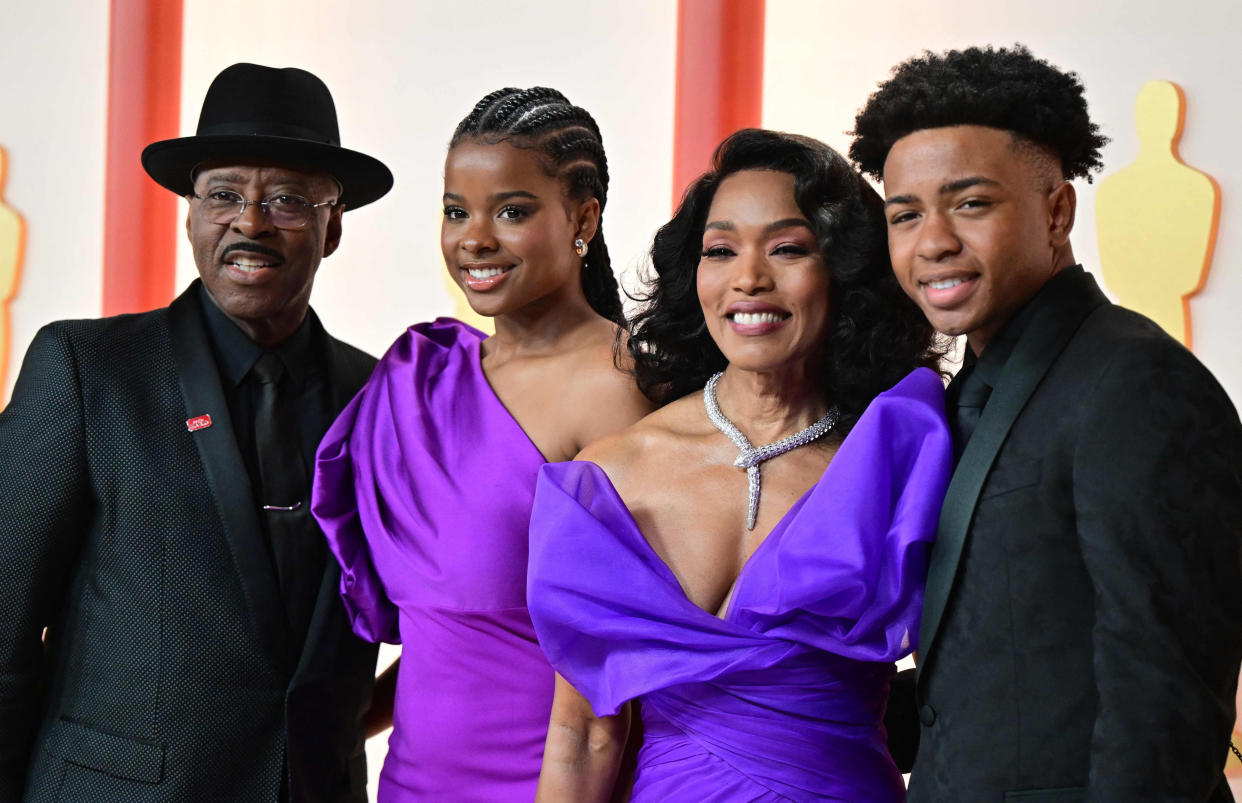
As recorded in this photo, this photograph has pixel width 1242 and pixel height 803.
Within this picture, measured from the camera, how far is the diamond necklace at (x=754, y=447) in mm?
1663

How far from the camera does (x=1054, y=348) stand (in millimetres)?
1337

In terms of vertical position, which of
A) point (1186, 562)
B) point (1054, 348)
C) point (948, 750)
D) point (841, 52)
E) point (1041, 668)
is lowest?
point (948, 750)

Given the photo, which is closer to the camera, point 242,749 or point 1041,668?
point 1041,668

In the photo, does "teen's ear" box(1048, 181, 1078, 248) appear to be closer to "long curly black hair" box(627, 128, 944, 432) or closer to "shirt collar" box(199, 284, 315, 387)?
"long curly black hair" box(627, 128, 944, 432)

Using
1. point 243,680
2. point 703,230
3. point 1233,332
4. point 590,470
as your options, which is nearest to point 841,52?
point 1233,332

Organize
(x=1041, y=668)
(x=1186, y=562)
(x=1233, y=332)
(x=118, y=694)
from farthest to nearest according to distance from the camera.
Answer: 1. (x=1233, y=332)
2. (x=118, y=694)
3. (x=1041, y=668)
4. (x=1186, y=562)

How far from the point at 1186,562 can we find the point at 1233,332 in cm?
251

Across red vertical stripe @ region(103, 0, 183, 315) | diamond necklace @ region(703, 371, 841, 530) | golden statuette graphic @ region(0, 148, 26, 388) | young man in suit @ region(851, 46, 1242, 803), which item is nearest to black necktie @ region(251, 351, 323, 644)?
diamond necklace @ region(703, 371, 841, 530)

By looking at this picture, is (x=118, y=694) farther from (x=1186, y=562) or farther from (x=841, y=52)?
(x=841, y=52)

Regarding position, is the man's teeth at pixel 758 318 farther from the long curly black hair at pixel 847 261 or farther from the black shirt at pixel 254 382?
the black shirt at pixel 254 382

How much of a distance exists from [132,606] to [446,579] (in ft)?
1.53

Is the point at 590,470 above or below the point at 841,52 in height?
below

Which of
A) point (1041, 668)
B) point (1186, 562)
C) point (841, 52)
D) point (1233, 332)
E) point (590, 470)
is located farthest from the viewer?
point (841, 52)

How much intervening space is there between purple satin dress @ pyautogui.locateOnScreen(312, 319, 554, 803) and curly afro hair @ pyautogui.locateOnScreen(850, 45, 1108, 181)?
801 millimetres
